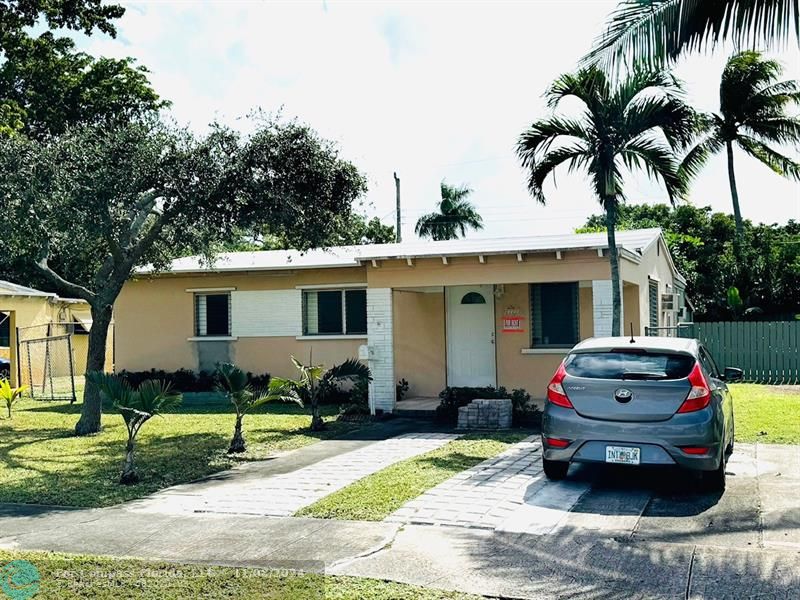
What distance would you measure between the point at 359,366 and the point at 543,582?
334 inches

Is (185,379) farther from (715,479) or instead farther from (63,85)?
(715,479)

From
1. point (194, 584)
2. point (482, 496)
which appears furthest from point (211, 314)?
Result: point (194, 584)

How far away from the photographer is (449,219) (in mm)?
42219

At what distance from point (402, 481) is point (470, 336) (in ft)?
26.2

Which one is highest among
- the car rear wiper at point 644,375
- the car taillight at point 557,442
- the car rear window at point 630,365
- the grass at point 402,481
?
the car rear window at point 630,365

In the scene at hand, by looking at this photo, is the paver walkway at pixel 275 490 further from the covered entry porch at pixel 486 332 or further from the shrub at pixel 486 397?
the covered entry porch at pixel 486 332

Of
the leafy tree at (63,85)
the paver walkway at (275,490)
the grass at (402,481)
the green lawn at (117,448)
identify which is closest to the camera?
the grass at (402,481)

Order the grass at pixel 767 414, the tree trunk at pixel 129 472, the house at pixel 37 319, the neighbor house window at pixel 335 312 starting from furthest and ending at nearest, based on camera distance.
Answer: the house at pixel 37 319, the neighbor house window at pixel 335 312, the grass at pixel 767 414, the tree trunk at pixel 129 472

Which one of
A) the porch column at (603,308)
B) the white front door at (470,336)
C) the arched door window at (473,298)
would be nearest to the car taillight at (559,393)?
the porch column at (603,308)

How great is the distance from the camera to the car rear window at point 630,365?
26.0 ft

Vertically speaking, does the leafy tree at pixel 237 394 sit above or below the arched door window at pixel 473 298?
below

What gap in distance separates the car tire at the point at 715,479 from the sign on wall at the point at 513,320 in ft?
26.4

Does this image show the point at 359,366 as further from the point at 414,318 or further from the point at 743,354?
the point at 743,354

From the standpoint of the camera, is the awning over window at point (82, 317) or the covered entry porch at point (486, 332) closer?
the covered entry porch at point (486, 332)
